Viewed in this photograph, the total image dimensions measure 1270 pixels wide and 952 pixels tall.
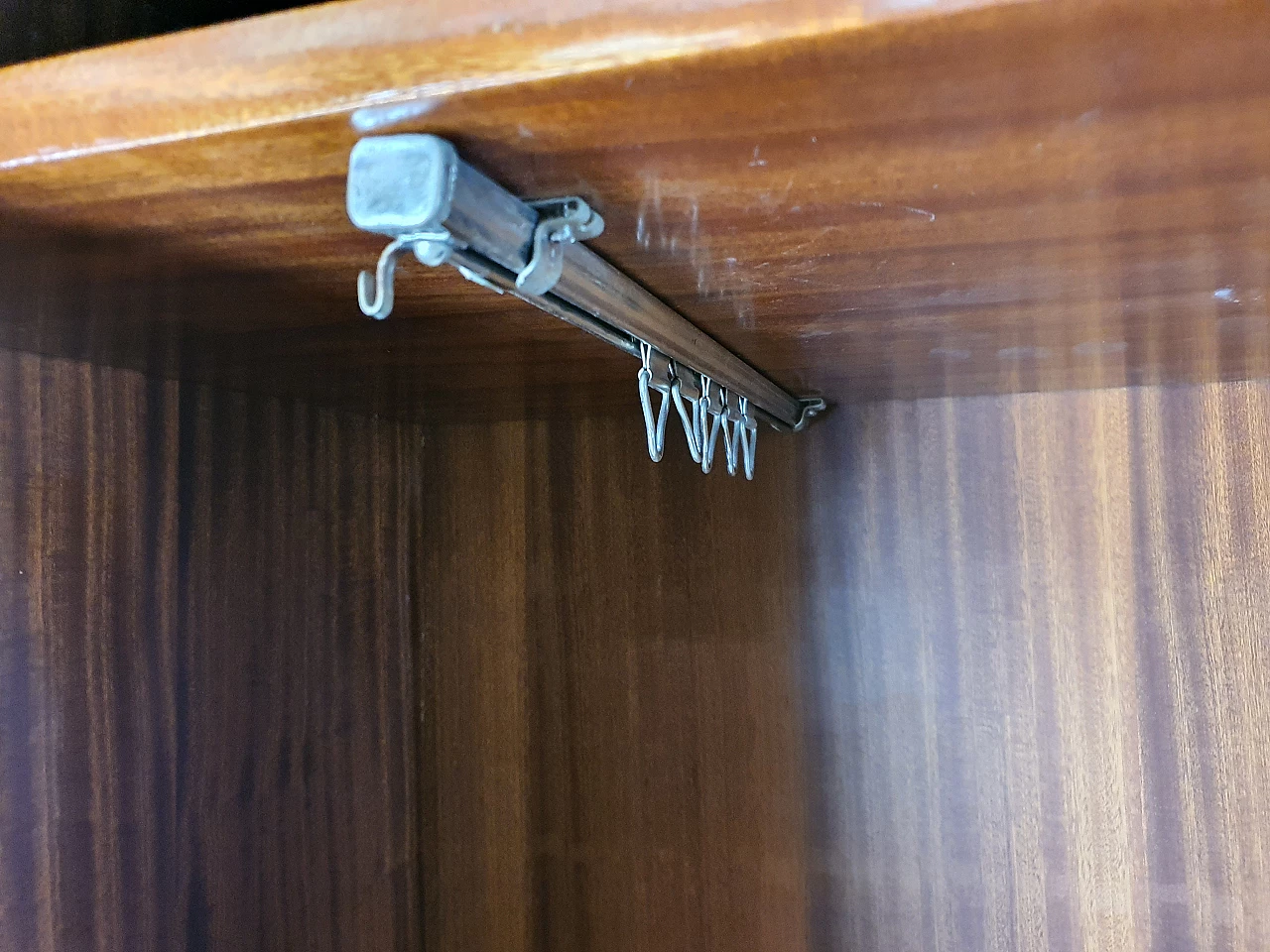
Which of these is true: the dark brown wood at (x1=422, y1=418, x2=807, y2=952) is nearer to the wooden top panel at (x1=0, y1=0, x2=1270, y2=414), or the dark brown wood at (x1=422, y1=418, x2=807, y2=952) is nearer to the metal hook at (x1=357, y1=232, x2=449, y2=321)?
the wooden top panel at (x1=0, y1=0, x2=1270, y2=414)

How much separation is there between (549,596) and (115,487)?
1.69 ft

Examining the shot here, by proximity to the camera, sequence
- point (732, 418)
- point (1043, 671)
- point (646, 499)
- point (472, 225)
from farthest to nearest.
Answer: point (646, 499), point (1043, 671), point (732, 418), point (472, 225)

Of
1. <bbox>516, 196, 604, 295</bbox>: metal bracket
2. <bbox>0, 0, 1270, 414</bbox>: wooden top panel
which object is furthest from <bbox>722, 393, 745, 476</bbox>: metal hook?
<bbox>516, 196, 604, 295</bbox>: metal bracket

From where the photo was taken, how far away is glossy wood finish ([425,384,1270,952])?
34.5 inches

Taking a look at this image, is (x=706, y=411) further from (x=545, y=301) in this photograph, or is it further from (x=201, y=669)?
(x=201, y=669)

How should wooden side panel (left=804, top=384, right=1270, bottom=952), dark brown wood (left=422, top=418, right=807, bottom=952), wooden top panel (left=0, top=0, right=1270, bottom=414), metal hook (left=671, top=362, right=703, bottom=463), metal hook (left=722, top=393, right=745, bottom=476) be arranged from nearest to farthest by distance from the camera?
wooden top panel (left=0, top=0, right=1270, bottom=414)
metal hook (left=671, top=362, right=703, bottom=463)
metal hook (left=722, top=393, right=745, bottom=476)
wooden side panel (left=804, top=384, right=1270, bottom=952)
dark brown wood (left=422, top=418, right=807, bottom=952)

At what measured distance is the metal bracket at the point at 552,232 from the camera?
1.04 ft

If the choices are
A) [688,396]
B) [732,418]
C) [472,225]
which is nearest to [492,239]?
[472,225]

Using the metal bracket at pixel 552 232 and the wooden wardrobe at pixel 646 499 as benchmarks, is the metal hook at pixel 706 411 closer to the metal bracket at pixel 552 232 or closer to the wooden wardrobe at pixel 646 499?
the wooden wardrobe at pixel 646 499

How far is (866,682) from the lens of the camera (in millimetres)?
983

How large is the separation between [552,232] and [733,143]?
75 mm

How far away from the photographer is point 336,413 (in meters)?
0.97

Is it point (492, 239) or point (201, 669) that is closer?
point (492, 239)

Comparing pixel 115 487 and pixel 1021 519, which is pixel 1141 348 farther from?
pixel 115 487
